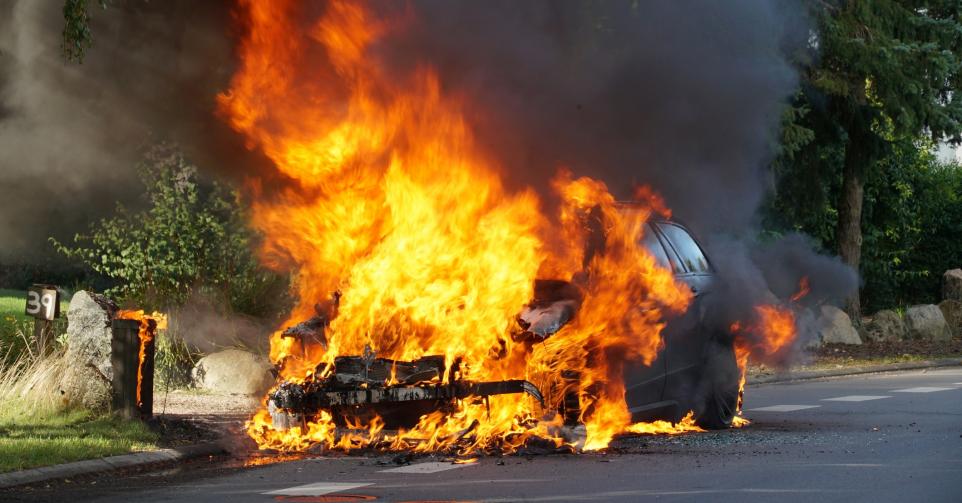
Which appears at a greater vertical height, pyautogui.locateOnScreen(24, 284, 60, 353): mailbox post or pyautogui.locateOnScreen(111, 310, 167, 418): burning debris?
pyautogui.locateOnScreen(24, 284, 60, 353): mailbox post

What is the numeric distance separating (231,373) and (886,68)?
38.4 ft

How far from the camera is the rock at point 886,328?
26.7 meters

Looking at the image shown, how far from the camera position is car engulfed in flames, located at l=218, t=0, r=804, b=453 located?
382 inches

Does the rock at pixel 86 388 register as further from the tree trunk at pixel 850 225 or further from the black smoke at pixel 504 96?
the tree trunk at pixel 850 225

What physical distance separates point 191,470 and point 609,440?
2969mm

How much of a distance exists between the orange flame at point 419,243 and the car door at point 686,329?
22cm

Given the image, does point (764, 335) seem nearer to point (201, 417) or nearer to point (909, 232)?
point (201, 417)

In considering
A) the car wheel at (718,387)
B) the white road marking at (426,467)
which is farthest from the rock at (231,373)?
the white road marking at (426,467)

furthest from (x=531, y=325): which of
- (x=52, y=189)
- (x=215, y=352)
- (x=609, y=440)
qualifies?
(x=215, y=352)

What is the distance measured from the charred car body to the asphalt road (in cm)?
33

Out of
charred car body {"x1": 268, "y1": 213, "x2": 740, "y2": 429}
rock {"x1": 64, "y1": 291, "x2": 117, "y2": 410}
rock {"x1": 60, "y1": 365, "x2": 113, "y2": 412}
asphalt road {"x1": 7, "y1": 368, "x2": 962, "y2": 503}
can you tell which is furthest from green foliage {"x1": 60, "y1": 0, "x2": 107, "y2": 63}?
rock {"x1": 60, "y1": 365, "x2": 113, "y2": 412}

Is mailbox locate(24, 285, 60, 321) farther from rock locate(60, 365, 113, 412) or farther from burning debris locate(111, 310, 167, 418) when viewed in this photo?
burning debris locate(111, 310, 167, 418)

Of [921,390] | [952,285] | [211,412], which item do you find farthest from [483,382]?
[952,285]

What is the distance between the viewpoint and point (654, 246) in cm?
1073
